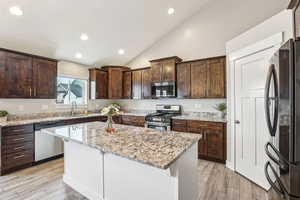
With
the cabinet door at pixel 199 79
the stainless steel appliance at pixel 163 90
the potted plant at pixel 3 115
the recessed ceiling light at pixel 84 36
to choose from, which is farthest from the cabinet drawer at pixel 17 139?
the cabinet door at pixel 199 79

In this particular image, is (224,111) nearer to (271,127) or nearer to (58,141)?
(271,127)

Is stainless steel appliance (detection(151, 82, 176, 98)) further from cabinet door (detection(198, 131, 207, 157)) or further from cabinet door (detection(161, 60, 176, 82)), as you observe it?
cabinet door (detection(198, 131, 207, 157))

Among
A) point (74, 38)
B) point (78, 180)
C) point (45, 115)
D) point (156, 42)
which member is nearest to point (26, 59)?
point (74, 38)

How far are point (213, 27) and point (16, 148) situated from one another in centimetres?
529

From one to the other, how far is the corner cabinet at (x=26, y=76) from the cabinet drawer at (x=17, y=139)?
32.7 inches

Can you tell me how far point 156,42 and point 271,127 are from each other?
427cm

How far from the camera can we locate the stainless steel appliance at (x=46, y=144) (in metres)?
3.24

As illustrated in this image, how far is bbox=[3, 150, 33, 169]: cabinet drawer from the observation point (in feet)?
9.28

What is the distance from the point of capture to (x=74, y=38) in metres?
3.69

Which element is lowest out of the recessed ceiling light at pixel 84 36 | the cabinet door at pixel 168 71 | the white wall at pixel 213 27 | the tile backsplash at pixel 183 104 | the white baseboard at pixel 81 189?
the white baseboard at pixel 81 189

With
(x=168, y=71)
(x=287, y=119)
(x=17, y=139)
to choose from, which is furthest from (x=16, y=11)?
(x=287, y=119)

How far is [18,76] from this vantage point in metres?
3.19

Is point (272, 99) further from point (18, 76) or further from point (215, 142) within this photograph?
point (18, 76)

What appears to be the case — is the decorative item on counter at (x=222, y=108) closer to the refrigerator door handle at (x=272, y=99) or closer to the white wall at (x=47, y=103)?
the refrigerator door handle at (x=272, y=99)
